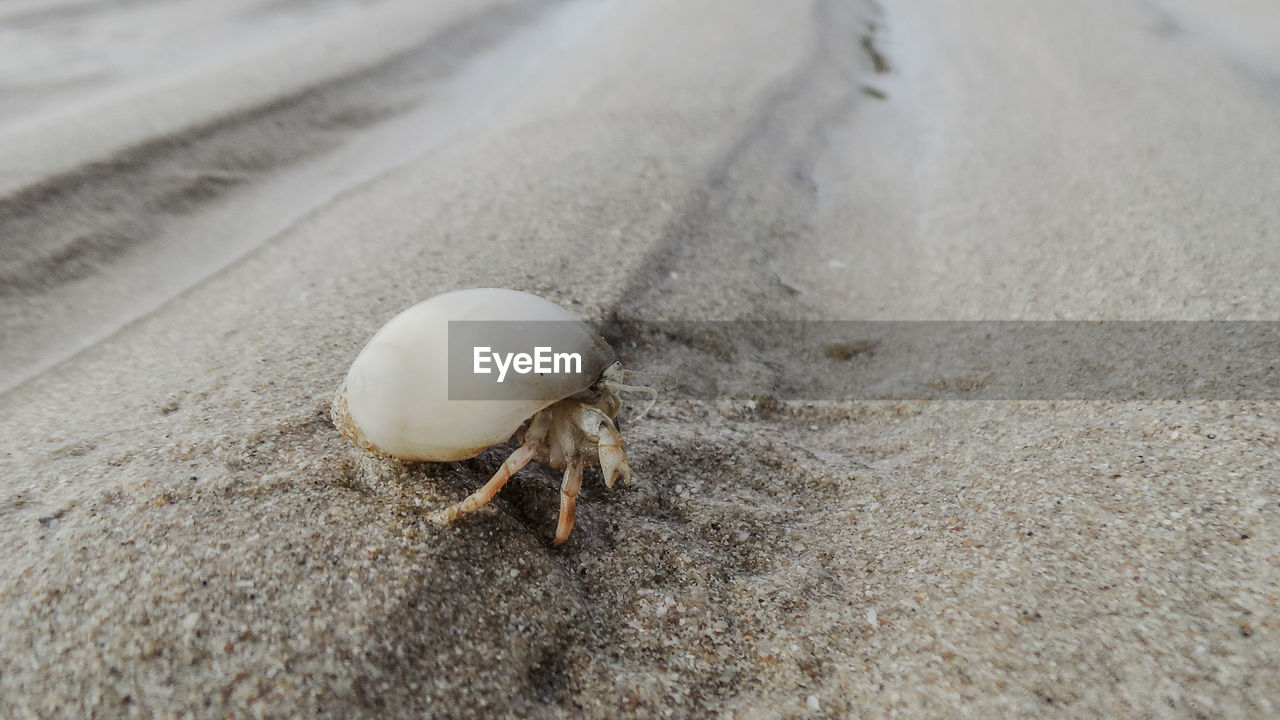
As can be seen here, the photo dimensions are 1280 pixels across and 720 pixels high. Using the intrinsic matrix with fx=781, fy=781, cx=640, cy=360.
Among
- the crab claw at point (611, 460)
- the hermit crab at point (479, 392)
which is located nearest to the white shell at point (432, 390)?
the hermit crab at point (479, 392)

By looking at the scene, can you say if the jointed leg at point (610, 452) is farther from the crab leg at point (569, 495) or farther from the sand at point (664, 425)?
the sand at point (664, 425)

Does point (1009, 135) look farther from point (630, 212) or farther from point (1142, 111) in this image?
point (630, 212)

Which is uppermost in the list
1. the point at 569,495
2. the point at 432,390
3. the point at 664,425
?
the point at 432,390

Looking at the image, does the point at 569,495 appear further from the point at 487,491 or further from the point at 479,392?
the point at 479,392

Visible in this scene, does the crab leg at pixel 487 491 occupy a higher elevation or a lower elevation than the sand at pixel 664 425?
higher

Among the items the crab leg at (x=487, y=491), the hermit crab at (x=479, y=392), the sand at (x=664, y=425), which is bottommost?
the sand at (x=664, y=425)

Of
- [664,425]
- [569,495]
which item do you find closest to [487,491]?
[569,495]
